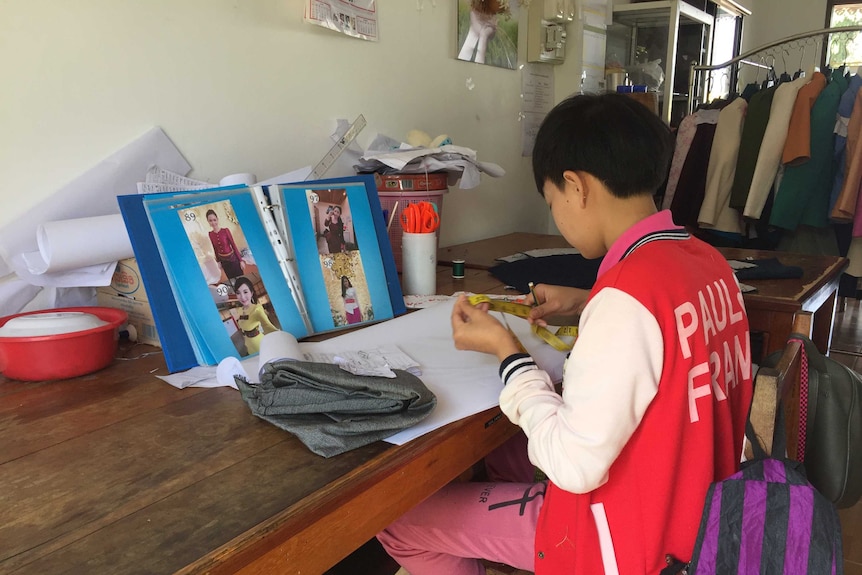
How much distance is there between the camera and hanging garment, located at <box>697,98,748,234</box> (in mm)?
2762

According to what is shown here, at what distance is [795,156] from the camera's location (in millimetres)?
2514

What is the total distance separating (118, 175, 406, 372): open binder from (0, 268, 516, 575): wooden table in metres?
0.14

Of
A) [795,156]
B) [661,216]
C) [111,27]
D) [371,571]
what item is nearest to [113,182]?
[111,27]

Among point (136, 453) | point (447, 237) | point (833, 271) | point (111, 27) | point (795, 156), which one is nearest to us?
point (136, 453)

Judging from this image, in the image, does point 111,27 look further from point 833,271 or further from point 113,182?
point 833,271

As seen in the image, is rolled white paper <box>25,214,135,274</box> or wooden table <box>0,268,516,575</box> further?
Answer: rolled white paper <box>25,214,135,274</box>

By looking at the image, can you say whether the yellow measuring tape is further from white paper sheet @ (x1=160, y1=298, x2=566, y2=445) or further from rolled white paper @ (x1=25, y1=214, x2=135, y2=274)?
rolled white paper @ (x1=25, y1=214, x2=135, y2=274)

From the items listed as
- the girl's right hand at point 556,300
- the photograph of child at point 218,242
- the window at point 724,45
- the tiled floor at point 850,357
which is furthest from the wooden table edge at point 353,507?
the window at point 724,45

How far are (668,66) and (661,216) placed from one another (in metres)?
2.65

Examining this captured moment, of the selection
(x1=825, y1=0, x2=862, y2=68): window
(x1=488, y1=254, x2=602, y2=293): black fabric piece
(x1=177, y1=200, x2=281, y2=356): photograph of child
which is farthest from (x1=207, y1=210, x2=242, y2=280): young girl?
(x1=825, y1=0, x2=862, y2=68): window

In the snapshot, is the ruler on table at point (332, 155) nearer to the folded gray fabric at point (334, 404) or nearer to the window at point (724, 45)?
the folded gray fabric at point (334, 404)

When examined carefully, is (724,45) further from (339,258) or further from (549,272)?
(339,258)

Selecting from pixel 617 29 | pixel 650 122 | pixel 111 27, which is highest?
pixel 617 29

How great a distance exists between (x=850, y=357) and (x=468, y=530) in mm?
3115
